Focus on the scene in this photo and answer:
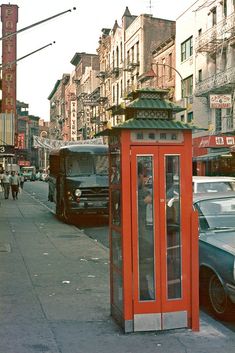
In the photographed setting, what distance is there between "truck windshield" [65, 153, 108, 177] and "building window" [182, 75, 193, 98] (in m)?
23.7

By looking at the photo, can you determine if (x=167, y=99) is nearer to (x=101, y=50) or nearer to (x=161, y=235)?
(x=161, y=235)

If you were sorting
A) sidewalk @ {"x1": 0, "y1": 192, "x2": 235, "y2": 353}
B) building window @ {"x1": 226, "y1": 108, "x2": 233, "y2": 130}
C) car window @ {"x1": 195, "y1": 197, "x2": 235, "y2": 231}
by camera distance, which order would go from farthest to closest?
1. building window @ {"x1": 226, "y1": 108, "x2": 233, "y2": 130}
2. car window @ {"x1": 195, "y1": 197, "x2": 235, "y2": 231}
3. sidewalk @ {"x1": 0, "y1": 192, "x2": 235, "y2": 353}

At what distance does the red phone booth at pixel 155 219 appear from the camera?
562cm

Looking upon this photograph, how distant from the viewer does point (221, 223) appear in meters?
7.51

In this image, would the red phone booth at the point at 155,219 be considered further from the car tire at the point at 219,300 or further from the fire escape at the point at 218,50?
the fire escape at the point at 218,50

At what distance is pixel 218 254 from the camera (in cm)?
643

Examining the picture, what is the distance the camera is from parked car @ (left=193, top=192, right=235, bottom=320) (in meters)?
6.21

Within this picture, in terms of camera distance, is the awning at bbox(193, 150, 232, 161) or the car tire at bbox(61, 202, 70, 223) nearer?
the car tire at bbox(61, 202, 70, 223)

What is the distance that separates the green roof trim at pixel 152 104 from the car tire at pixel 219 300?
2.26m

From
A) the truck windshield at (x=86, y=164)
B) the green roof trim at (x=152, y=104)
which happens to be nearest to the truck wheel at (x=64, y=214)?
the truck windshield at (x=86, y=164)

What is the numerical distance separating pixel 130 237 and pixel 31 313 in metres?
1.81

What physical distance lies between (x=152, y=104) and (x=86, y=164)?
12578 millimetres

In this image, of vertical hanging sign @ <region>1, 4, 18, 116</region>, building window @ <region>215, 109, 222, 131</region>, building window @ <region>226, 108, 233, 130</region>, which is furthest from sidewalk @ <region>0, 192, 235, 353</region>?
vertical hanging sign @ <region>1, 4, 18, 116</region>

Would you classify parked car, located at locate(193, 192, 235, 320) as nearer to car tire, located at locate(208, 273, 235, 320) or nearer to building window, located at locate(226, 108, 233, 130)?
car tire, located at locate(208, 273, 235, 320)
